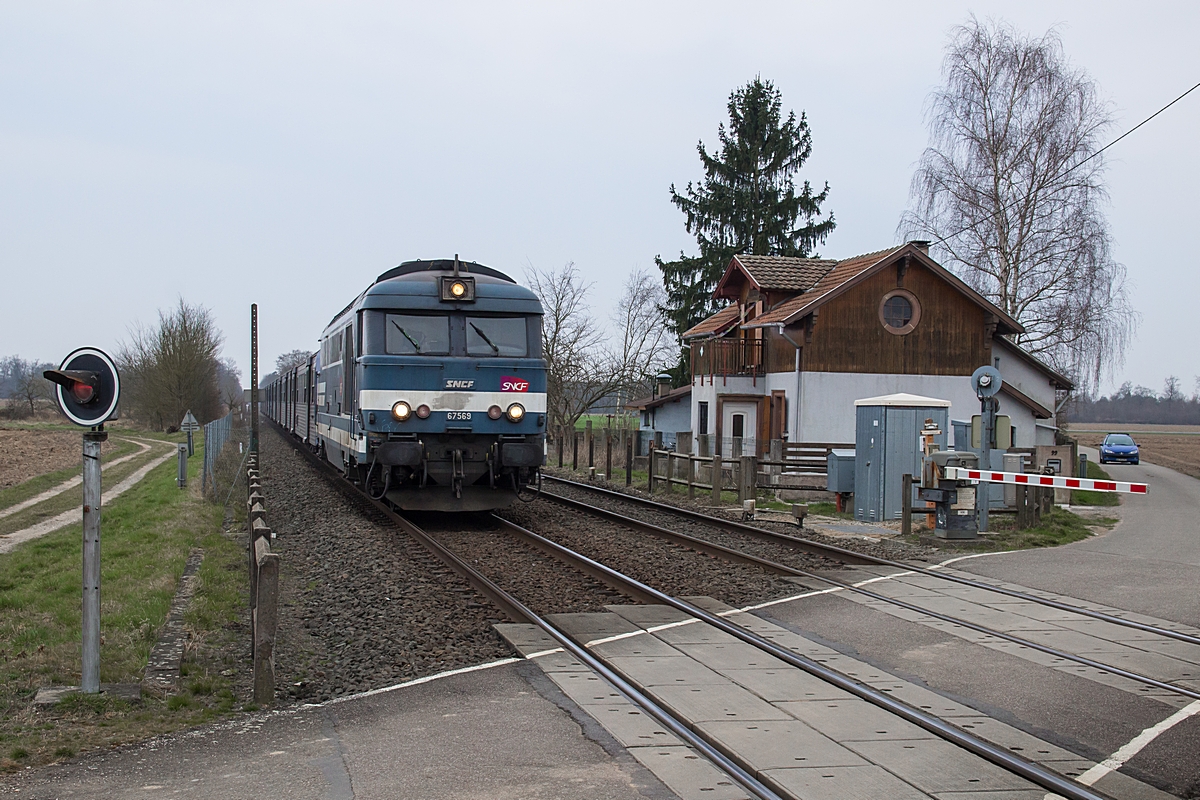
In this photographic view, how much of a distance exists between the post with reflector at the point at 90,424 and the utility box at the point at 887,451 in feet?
41.2

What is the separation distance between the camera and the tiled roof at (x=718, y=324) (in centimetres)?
3478

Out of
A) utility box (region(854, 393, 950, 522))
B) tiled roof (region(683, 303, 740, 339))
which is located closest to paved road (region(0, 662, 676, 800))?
utility box (region(854, 393, 950, 522))

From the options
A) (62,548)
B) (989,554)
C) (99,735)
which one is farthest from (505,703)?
(62,548)

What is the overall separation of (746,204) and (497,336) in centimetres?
2940

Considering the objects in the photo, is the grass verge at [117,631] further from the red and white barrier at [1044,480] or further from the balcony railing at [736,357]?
the balcony railing at [736,357]

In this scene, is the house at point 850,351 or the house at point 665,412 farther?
the house at point 665,412

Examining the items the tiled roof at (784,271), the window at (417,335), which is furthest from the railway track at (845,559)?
the tiled roof at (784,271)

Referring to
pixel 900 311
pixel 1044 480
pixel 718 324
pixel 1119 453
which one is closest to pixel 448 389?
pixel 1044 480

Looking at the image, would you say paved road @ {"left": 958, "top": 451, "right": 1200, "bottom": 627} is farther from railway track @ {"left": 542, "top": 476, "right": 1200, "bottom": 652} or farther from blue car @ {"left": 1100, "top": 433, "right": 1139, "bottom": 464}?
blue car @ {"left": 1100, "top": 433, "right": 1139, "bottom": 464}

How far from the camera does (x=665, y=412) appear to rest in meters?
40.8

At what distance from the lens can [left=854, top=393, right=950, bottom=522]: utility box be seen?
1700cm

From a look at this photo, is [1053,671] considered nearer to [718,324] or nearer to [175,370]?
[718,324]

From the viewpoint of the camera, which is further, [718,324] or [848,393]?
[718,324]

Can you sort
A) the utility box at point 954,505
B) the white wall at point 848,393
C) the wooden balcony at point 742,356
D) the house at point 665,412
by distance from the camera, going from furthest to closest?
the house at point 665,412 < the wooden balcony at point 742,356 < the white wall at point 848,393 < the utility box at point 954,505
